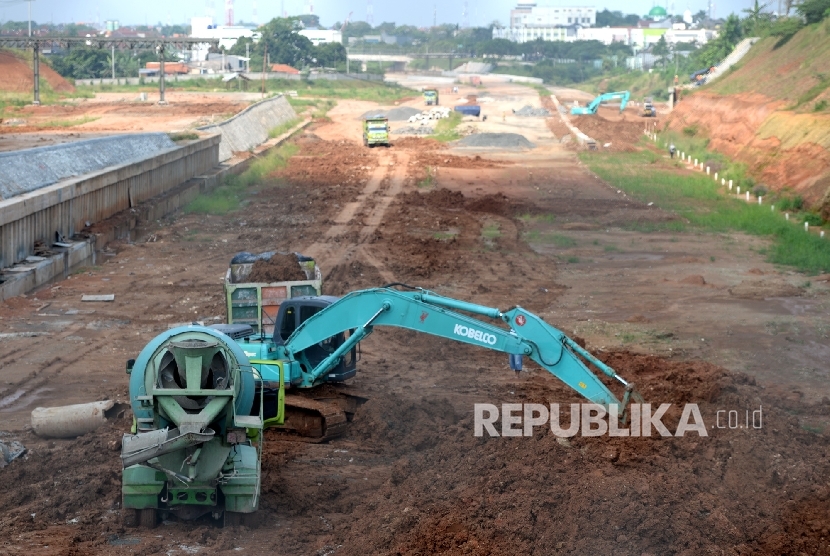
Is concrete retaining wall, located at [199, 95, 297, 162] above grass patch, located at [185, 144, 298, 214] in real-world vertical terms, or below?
above

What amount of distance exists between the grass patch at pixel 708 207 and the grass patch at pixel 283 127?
2144cm

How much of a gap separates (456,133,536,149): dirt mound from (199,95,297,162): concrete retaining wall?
506 inches

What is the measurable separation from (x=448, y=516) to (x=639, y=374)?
7.32 m

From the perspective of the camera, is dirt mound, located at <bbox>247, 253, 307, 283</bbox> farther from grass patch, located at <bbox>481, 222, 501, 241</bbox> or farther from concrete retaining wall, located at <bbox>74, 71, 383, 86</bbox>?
concrete retaining wall, located at <bbox>74, 71, 383, 86</bbox>

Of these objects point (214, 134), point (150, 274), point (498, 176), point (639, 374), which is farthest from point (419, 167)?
point (639, 374)

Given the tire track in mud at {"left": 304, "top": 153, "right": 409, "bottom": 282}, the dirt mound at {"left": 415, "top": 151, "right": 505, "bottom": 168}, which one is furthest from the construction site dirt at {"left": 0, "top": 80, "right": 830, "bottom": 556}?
the dirt mound at {"left": 415, "top": 151, "right": 505, "bottom": 168}

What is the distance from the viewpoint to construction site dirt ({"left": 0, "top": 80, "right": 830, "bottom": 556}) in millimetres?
10750

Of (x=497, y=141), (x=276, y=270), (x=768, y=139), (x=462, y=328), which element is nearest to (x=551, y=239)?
(x=276, y=270)

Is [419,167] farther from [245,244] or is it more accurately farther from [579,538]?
[579,538]

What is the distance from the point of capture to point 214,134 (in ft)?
165

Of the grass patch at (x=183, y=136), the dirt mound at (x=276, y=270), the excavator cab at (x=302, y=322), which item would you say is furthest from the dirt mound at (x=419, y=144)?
the excavator cab at (x=302, y=322)

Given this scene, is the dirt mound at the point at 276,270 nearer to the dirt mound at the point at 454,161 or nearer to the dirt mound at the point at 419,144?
the dirt mound at the point at 454,161

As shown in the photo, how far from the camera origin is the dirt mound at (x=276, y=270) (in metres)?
18.0

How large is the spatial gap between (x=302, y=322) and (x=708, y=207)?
27850mm
